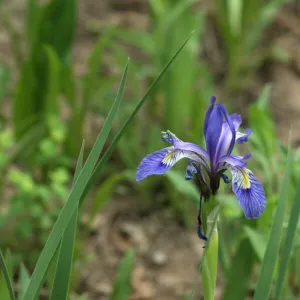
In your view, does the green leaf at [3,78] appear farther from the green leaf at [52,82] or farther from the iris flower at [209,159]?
the iris flower at [209,159]

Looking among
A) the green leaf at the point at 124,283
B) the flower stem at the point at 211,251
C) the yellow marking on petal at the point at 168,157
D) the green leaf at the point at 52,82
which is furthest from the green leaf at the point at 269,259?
the green leaf at the point at 52,82

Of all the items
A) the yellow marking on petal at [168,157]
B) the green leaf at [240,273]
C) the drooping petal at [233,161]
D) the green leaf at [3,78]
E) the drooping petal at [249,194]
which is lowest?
the green leaf at [240,273]

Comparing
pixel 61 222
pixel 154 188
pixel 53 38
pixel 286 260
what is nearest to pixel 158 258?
pixel 154 188

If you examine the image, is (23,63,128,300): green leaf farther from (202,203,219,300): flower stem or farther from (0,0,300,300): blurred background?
(0,0,300,300): blurred background

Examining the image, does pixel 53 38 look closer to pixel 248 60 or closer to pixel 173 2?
pixel 173 2

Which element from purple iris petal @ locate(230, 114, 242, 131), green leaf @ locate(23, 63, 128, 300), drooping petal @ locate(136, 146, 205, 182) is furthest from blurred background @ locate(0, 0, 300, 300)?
green leaf @ locate(23, 63, 128, 300)

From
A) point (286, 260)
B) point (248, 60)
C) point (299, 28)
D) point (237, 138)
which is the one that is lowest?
point (286, 260)
